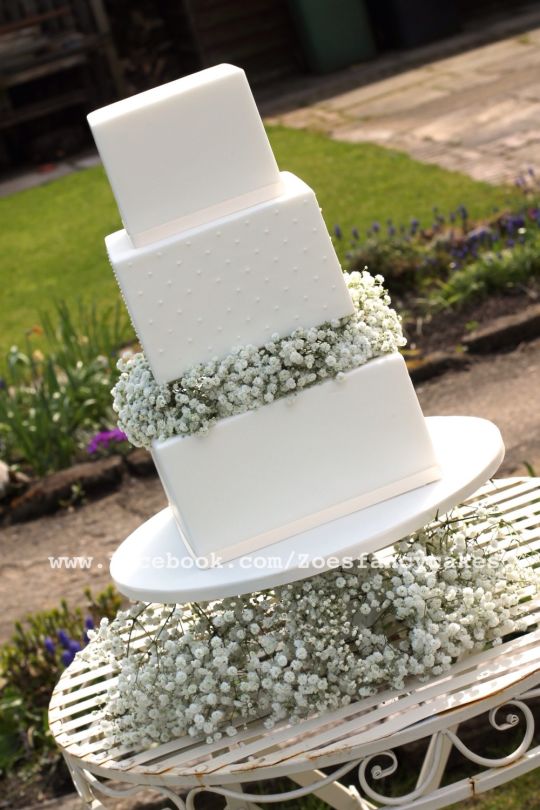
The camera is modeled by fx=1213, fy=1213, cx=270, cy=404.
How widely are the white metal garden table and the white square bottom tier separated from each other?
17.5 inches

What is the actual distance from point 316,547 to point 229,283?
2.16ft

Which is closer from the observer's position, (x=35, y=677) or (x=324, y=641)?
(x=324, y=641)

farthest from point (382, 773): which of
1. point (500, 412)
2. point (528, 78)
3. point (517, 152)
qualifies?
point (528, 78)

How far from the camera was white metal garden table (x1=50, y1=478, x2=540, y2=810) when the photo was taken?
2.69 metres

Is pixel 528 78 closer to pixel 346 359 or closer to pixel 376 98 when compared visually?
pixel 376 98

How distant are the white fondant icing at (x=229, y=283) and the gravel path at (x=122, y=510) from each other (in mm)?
1917

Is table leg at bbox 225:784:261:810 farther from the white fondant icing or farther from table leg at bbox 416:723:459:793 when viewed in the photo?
the white fondant icing

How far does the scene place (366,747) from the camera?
2670mm

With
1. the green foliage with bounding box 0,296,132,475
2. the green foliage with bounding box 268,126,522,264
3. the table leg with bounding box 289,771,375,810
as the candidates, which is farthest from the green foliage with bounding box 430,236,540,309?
the table leg with bounding box 289,771,375,810

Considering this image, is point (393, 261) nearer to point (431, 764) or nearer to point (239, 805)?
point (239, 805)

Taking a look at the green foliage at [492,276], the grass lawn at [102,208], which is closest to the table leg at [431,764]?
the green foliage at [492,276]

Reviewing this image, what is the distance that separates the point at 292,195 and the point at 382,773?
4.48ft

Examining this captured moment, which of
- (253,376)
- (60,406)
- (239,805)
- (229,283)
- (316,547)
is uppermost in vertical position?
(229,283)

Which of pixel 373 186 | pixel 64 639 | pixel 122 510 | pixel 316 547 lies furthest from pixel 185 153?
pixel 373 186
